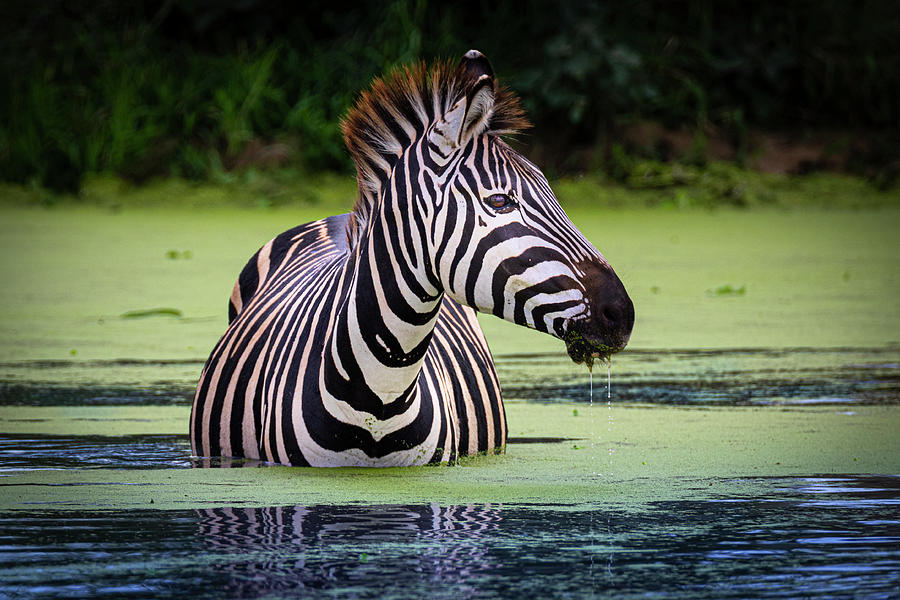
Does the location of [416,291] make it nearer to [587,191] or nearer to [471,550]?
[471,550]

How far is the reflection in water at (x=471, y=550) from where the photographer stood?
2.88 metres

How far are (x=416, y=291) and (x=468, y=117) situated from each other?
427 mm

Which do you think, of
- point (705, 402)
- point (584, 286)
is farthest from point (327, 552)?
point (705, 402)

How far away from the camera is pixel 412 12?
1514 cm

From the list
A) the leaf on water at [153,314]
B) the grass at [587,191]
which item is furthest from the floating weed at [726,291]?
the grass at [587,191]

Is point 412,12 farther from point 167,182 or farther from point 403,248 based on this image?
point 403,248

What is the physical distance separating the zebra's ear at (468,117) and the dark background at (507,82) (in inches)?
393

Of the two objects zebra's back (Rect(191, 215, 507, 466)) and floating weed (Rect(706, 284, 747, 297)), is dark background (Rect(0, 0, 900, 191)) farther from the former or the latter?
zebra's back (Rect(191, 215, 507, 466))

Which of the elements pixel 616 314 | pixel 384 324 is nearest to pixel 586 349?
pixel 616 314

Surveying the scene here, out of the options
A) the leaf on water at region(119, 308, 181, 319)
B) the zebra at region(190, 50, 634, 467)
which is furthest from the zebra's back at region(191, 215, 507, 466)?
the leaf on water at region(119, 308, 181, 319)

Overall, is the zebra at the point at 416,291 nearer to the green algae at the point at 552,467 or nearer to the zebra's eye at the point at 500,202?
the zebra's eye at the point at 500,202

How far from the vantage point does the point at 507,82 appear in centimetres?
1388

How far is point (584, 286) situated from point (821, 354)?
3.46 meters

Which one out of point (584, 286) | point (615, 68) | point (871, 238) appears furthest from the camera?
point (615, 68)
